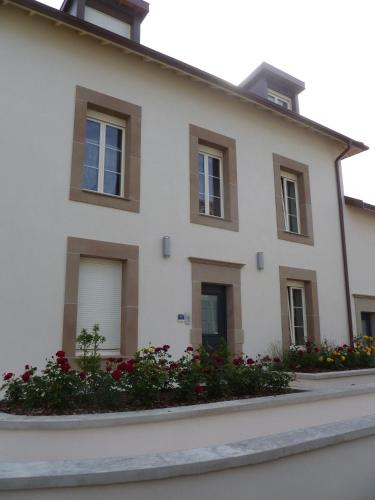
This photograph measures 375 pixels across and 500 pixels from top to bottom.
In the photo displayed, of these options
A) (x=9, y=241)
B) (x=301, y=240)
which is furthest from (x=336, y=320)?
(x=9, y=241)

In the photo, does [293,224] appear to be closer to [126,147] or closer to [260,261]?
[260,261]

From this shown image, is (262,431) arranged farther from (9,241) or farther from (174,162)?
(174,162)

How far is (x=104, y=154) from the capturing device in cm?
843

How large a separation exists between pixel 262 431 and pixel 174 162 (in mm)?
5749

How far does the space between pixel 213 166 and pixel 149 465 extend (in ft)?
27.4

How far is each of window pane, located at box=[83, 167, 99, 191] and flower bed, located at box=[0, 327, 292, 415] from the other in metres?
3.61

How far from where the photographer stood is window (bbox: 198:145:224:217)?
970 cm

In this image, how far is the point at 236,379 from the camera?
543cm

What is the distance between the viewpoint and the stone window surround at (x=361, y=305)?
12.1m

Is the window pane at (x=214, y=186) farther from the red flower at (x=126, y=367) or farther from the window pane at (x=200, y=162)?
the red flower at (x=126, y=367)

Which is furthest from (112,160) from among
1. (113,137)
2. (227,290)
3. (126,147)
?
(227,290)

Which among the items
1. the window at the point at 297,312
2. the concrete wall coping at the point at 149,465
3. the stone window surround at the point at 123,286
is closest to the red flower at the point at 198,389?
the concrete wall coping at the point at 149,465

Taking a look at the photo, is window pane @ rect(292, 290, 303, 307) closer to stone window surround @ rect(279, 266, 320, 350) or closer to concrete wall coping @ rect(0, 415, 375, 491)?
stone window surround @ rect(279, 266, 320, 350)

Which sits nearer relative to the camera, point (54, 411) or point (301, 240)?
point (54, 411)
